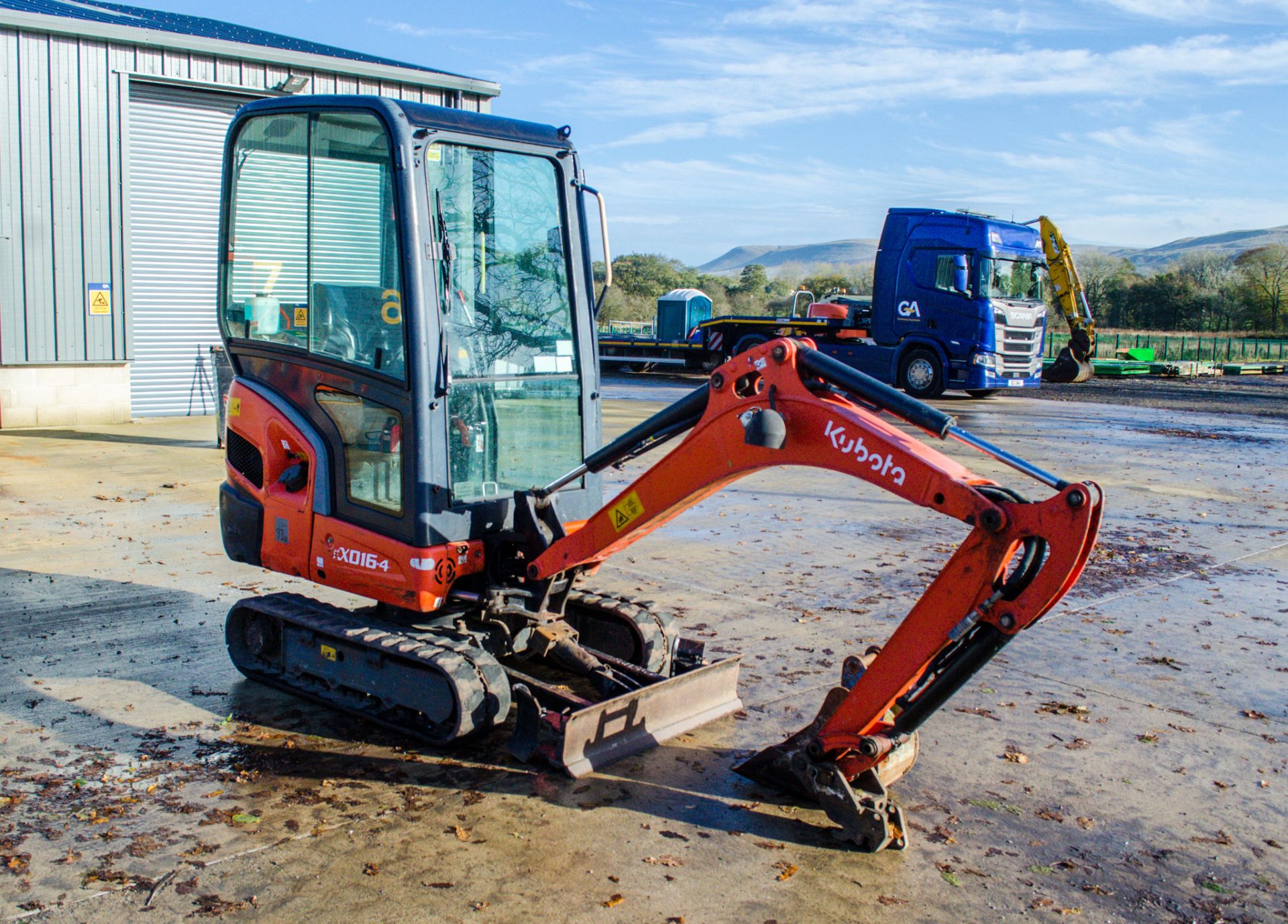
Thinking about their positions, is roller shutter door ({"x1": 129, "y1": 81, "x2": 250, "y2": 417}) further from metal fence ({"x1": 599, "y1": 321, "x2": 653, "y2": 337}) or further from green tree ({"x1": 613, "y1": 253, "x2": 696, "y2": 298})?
green tree ({"x1": 613, "y1": 253, "x2": 696, "y2": 298})

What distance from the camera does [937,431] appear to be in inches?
167

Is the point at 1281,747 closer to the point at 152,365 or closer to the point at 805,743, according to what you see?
the point at 805,743

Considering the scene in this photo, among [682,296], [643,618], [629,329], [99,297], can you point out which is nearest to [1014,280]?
[682,296]

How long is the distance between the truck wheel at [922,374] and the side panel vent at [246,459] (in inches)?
783

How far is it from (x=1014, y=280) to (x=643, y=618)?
20.6 m

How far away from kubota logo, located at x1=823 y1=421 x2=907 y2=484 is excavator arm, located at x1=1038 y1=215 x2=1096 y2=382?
2400 cm

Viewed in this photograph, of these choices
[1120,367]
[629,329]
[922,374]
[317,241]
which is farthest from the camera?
[629,329]

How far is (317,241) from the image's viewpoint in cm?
554

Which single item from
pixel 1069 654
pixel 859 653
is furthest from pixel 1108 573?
pixel 859 653

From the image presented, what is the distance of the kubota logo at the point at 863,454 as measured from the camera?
4305mm

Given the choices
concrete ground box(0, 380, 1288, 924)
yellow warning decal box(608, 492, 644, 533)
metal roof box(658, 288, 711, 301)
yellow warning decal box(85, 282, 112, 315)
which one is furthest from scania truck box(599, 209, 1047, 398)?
yellow warning decal box(608, 492, 644, 533)

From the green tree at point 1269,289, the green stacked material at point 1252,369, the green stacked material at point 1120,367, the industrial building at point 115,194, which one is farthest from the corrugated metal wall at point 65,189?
the green tree at point 1269,289

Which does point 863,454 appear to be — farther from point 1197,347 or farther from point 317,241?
point 1197,347

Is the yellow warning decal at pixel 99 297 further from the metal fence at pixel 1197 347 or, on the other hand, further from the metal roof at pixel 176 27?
the metal fence at pixel 1197 347
